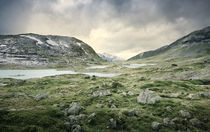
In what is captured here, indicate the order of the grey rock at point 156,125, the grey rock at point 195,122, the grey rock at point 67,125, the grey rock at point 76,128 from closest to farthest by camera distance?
the grey rock at point 76,128
the grey rock at point 67,125
the grey rock at point 156,125
the grey rock at point 195,122

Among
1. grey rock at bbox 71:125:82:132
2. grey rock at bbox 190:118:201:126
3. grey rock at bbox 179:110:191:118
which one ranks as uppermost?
grey rock at bbox 71:125:82:132

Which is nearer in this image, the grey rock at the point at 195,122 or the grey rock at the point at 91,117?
the grey rock at the point at 195,122

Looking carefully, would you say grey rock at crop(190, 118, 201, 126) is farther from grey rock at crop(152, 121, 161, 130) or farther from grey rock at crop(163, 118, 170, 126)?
grey rock at crop(152, 121, 161, 130)

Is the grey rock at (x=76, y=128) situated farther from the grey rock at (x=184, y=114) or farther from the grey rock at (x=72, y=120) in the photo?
the grey rock at (x=184, y=114)

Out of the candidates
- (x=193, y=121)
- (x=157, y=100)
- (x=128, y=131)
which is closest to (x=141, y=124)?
(x=128, y=131)

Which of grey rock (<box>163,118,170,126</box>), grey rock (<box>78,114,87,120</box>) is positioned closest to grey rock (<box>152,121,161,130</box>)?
grey rock (<box>163,118,170,126</box>)

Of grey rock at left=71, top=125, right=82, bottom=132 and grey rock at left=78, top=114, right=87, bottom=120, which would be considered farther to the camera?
grey rock at left=78, top=114, right=87, bottom=120

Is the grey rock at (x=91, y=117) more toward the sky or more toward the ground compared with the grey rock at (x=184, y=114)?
more toward the sky

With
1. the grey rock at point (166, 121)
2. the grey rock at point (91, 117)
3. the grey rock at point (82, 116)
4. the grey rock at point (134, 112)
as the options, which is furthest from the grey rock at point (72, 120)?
the grey rock at point (166, 121)

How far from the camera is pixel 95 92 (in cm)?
2984

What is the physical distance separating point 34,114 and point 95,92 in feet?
51.5

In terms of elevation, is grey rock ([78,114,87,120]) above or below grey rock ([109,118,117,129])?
above

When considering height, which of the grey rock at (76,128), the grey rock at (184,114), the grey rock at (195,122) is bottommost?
the grey rock at (195,122)

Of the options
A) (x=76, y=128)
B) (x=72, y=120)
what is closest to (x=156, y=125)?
(x=76, y=128)
